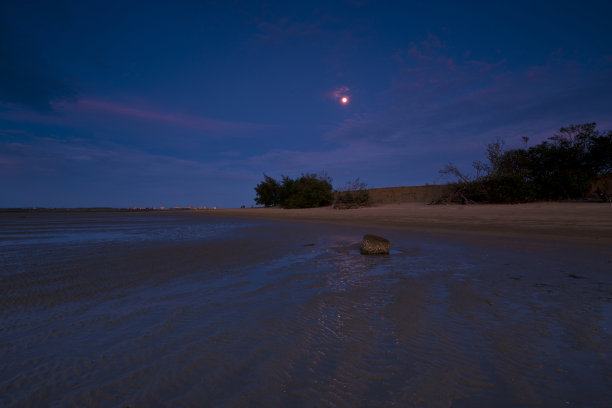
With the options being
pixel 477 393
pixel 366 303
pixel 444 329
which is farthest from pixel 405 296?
pixel 477 393

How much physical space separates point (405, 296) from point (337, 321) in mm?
1020

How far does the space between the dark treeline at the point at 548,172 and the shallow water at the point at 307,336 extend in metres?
12.8

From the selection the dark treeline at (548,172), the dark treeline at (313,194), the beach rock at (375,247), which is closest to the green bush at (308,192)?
the dark treeline at (313,194)

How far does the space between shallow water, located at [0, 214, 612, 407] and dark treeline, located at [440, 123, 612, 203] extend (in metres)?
12.8

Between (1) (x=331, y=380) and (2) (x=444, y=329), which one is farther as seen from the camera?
(2) (x=444, y=329)

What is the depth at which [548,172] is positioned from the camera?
15461 millimetres

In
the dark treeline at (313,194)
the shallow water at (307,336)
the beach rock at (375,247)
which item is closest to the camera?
the shallow water at (307,336)

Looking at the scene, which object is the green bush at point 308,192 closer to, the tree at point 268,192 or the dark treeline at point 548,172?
the tree at point 268,192

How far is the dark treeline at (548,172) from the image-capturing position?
46.2 ft

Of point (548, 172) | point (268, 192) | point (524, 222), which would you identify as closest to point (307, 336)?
point (524, 222)

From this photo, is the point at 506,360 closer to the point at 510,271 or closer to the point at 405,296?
the point at 405,296

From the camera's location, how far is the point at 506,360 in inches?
66.2

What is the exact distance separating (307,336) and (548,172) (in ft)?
62.9

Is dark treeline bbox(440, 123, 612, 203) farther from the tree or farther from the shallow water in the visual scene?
the tree
